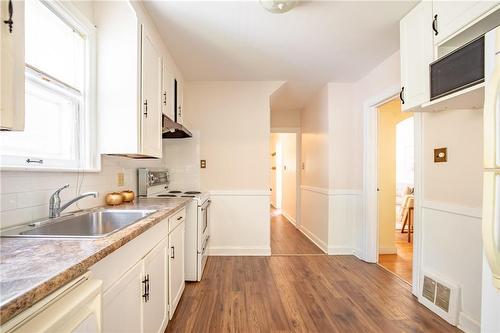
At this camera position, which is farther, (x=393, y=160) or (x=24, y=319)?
(x=393, y=160)

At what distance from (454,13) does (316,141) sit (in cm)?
247

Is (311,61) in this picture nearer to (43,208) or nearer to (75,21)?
(75,21)

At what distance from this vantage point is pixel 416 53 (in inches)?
72.1

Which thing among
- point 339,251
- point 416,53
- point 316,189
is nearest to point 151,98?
point 416,53

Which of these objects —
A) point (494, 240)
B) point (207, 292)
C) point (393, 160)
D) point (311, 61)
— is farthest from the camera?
point (393, 160)

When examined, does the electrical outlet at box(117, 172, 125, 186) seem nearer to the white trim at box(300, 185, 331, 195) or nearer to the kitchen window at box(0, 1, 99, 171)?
the kitchen window at box(0, 1, 99, 171)

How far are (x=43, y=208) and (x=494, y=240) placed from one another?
218 cm

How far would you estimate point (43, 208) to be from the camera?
133 centimetres

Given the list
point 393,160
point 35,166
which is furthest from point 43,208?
point 393,160

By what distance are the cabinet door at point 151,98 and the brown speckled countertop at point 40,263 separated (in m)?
1.01

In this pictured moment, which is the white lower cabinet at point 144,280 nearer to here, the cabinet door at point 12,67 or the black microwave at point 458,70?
the cabinet door at point 12,67

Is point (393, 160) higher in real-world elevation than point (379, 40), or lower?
lower

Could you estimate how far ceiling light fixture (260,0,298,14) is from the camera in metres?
1.75

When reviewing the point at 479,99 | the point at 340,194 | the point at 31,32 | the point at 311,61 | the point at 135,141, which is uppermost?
the point at 311,61
